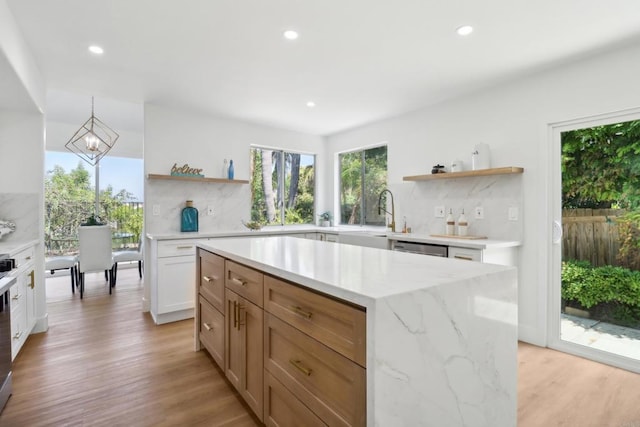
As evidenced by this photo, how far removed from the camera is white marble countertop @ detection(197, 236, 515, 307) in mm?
1065

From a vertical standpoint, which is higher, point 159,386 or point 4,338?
point 4,338

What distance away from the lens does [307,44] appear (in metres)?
2.44

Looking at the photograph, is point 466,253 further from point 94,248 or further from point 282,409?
point 94,248

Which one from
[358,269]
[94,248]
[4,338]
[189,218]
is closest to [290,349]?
[358,269]

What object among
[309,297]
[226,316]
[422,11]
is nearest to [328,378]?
[309,297]

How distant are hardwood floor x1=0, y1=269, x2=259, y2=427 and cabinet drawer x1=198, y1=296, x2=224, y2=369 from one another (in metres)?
0.16

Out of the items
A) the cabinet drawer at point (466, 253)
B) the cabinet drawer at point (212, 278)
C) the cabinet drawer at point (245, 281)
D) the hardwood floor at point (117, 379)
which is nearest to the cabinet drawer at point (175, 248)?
the hardwood floor at point (117, 379)

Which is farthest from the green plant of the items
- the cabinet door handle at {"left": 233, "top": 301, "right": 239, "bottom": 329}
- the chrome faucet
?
the cabinet door handle at {"left": 233, "top": 301, "right": 239, "bottom": 329}

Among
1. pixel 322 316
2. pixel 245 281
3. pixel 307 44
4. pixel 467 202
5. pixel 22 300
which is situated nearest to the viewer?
pixel 322 316

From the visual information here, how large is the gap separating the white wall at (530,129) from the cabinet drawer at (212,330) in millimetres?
2556

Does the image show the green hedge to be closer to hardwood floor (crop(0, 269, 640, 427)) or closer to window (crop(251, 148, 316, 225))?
hardwood floor (crop(0, 269, 640, 427))

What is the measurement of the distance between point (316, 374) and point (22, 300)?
2778mm

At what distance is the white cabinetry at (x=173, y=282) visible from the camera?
11.0 feet

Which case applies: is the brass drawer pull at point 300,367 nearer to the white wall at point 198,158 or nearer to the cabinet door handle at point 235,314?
the cabinet door handle at point 235,314
